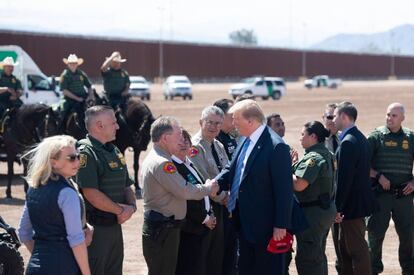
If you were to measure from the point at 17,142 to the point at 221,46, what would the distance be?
254ft

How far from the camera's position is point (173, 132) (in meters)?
6.44

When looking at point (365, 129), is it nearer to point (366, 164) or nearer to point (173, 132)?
point (366, 164)

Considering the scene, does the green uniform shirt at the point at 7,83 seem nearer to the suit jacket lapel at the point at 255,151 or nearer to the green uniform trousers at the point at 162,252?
the green uniform trousers at the point at 162,252

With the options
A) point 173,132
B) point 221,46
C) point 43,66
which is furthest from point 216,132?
point 221,46

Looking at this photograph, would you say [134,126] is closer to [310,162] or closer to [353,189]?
Answer: [353,189]

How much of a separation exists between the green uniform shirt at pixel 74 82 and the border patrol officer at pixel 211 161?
881 centimetres

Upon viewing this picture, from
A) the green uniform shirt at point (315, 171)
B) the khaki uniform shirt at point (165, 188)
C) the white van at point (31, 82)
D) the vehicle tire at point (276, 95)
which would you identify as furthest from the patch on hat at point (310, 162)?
the vehicle tire at point (276, 95)

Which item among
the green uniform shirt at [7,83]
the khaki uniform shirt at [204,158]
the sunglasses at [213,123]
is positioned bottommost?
the khaki uniform shirt at [204,158]

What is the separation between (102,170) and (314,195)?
2.11m

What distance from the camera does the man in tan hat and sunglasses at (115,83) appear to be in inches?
626

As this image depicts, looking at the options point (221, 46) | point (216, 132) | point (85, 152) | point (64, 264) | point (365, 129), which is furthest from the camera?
point (221, 46)

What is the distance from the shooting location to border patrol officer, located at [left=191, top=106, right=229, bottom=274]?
7348 millimetres

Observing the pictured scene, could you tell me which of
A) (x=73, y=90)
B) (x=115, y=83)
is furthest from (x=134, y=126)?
(x=73, y=90)

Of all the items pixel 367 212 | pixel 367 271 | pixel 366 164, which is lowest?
pixel 367 271
